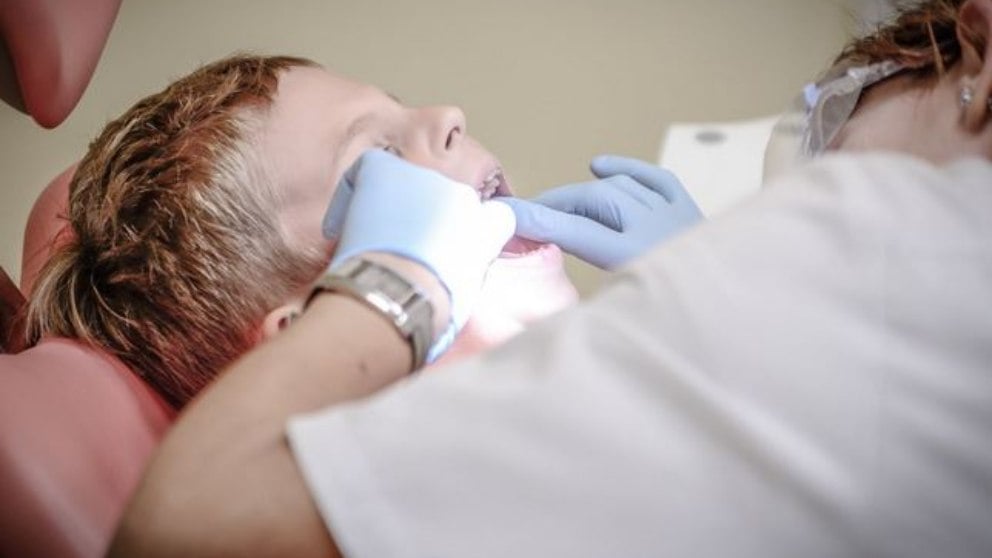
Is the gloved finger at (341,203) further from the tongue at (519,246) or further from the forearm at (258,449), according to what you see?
the forearm at (258,449)

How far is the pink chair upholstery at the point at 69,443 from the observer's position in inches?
33.5

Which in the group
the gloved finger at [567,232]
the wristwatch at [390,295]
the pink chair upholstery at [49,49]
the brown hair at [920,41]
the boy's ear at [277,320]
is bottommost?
the boy's ear at [277,320]

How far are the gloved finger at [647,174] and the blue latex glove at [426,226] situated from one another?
417 mm

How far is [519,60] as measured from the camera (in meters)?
2.08

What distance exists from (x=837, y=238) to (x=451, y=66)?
1571 mm

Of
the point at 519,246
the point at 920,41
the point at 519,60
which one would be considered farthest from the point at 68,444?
the point at 519,60

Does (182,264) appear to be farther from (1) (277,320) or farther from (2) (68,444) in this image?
(2) (68,444)

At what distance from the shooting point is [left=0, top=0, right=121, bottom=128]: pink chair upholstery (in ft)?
4.24

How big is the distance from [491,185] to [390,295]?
55cm


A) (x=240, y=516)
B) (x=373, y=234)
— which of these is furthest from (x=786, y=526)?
(x=373, y=234)

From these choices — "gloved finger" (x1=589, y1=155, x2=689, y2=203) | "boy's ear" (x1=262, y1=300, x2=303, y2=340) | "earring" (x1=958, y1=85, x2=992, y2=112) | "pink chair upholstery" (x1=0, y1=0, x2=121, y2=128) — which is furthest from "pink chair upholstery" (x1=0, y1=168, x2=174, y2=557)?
"earring" (x1=958, y1=85, x2=992, y2=112)

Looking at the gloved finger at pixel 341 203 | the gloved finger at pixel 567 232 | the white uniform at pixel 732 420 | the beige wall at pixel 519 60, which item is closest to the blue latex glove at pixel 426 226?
the gloved finger at pixel 341 203

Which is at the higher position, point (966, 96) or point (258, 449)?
point (966, 96)

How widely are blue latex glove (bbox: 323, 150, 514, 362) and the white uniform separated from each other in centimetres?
26
